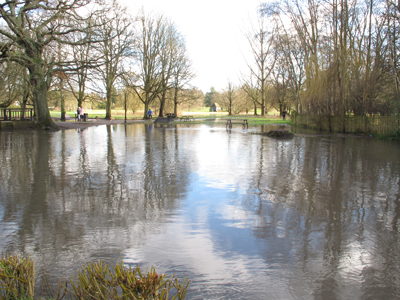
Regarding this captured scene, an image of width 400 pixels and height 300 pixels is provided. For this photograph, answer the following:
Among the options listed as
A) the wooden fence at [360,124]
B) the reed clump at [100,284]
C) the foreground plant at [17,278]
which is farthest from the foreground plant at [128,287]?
the wooden fence at [360,124]

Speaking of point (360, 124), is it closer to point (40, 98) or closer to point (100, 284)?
point (100, 284)

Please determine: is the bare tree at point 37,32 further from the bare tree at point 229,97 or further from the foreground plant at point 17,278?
the bare tree at point 229,97

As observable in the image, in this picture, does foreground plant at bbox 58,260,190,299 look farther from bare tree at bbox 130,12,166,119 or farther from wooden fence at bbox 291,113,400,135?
bare tree at bbox 130,12,166,119

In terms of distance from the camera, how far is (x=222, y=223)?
496 centimetres

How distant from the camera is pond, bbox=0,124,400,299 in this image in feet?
11.2

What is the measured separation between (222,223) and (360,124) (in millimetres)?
17518

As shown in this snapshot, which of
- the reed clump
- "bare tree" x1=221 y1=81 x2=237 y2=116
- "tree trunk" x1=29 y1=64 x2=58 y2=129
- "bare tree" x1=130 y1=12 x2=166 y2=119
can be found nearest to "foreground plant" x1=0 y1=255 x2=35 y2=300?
the reed clump

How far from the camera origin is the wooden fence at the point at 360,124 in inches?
682

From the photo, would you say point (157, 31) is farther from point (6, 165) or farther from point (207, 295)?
point (207, 295)

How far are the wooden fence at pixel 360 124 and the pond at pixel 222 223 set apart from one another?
8808 millimetres

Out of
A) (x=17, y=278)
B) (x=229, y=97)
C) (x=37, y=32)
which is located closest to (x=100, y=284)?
(x=17, y=278)

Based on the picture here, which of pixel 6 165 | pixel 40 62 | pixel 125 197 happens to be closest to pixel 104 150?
pixel 6 165

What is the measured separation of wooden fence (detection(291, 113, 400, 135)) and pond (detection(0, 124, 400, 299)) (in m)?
8.81

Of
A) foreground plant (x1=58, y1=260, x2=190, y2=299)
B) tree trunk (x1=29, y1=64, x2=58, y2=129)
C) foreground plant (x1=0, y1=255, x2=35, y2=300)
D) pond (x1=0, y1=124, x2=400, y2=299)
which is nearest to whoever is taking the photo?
foreground plant (x1=58, y1=260, x2=190, y2=299)
